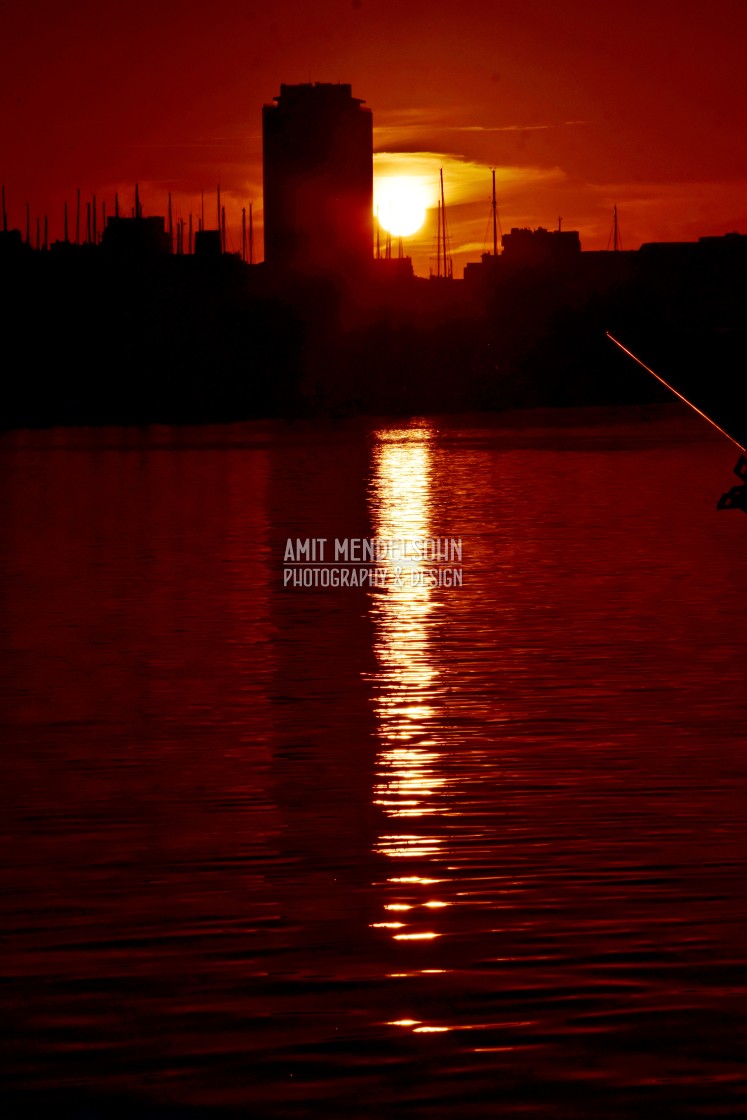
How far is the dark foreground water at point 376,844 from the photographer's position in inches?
256

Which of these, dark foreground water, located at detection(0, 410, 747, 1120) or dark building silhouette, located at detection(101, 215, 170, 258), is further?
dark building silhouette, located at detection(101, 215, 170, 258)

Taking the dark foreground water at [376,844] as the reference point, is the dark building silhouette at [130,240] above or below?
above

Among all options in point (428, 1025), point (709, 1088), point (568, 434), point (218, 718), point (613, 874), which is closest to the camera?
point (709, 1088)

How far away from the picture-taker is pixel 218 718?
13.5 m

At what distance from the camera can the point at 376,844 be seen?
31.5 ft

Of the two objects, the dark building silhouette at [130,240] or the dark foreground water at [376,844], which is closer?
the dark foreground water at [376,844]

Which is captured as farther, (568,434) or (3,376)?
(3,376)

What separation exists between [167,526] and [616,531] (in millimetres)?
6790

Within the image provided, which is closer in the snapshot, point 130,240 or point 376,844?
point 376,844

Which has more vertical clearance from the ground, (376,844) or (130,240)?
(130,240)

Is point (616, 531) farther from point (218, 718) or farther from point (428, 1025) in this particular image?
point (428, 1025)

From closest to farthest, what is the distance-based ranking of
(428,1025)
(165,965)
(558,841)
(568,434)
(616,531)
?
Result: (428,1025), (165,965), (558,841), (616,531), (568,434)

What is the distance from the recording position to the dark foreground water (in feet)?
21.3

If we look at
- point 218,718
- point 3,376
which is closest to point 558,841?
point 218,718
